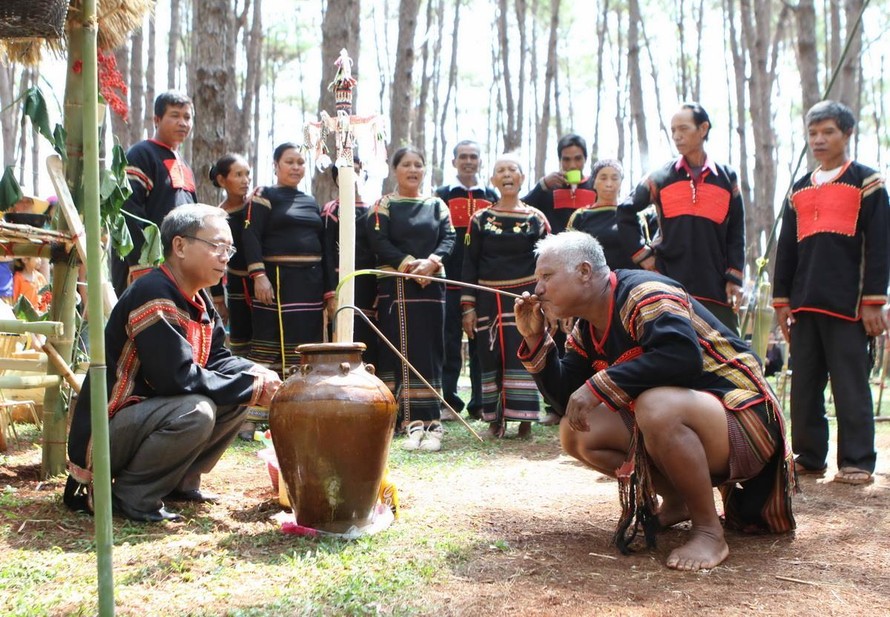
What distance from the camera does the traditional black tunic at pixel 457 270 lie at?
24.3 ft

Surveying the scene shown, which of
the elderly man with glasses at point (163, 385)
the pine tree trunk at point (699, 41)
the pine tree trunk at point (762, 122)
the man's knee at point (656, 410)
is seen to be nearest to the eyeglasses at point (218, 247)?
the elderly man with glasses at point (163, 385)

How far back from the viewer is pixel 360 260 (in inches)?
259

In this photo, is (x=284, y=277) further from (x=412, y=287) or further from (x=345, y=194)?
(x=345, y=194)

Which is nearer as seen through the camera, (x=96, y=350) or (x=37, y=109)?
(x=96, y=350)

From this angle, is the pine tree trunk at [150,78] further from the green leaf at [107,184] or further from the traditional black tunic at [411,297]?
the green leaf at [107,184]

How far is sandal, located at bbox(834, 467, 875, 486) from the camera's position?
464 cm

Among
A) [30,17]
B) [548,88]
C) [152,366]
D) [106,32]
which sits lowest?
[152,366]

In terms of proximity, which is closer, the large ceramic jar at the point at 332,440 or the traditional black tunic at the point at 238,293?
the large ceramic jar at the point at 332,440

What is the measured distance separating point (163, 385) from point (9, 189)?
3.49 feet

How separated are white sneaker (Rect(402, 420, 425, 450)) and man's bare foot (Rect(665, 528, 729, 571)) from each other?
2705 mm

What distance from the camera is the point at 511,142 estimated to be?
69.1 feet

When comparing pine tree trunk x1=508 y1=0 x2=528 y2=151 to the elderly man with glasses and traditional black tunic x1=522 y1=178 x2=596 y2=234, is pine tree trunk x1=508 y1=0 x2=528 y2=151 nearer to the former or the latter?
traditional black tunic x1=522 y1=178 x2=596 y2=234

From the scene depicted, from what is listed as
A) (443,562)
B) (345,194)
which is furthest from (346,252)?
(443,562)

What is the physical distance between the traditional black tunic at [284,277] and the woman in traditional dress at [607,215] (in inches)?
79.9
